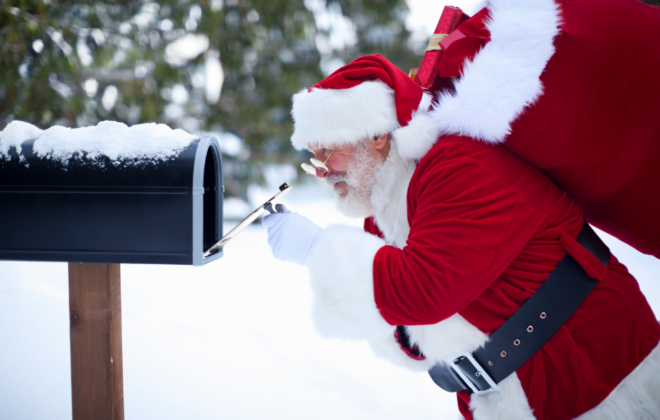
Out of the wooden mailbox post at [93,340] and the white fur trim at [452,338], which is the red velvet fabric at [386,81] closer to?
the white fur trim at [452,338]

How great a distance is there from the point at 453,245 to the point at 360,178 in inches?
18.2

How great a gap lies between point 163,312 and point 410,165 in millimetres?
1963

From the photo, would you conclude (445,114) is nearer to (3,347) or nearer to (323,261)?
(323,261)

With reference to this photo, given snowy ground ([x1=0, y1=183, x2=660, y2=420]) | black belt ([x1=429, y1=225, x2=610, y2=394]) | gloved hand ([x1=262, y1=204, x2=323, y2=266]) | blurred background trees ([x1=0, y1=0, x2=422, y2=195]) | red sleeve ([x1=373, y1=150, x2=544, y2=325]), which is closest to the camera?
red sleeve ([x1=373, y1=150, x2=544, y2=325])

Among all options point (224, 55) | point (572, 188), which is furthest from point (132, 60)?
point (572, 188)

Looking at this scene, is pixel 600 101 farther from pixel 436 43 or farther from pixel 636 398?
pixel 636 398

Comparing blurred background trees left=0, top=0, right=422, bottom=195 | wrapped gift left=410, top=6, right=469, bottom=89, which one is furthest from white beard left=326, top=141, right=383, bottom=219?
blurred background trees left=0, top=0, right=422, bottom=195

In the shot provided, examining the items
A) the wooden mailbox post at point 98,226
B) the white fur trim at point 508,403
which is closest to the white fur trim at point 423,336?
the white fur trim at point 508,403

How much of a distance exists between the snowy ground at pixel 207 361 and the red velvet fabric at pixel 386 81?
88 cm

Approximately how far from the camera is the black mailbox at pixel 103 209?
1.08 meters

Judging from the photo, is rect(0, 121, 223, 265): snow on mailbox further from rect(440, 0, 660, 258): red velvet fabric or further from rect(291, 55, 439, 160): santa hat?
rect(440, 0, 660, 258): red velvet fabric

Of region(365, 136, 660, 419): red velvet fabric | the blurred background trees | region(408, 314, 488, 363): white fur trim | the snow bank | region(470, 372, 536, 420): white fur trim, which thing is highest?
the blurred background trees

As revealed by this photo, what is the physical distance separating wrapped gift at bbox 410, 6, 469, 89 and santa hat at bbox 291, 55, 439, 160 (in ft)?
0.13

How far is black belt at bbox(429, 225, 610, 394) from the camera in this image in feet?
3.07
